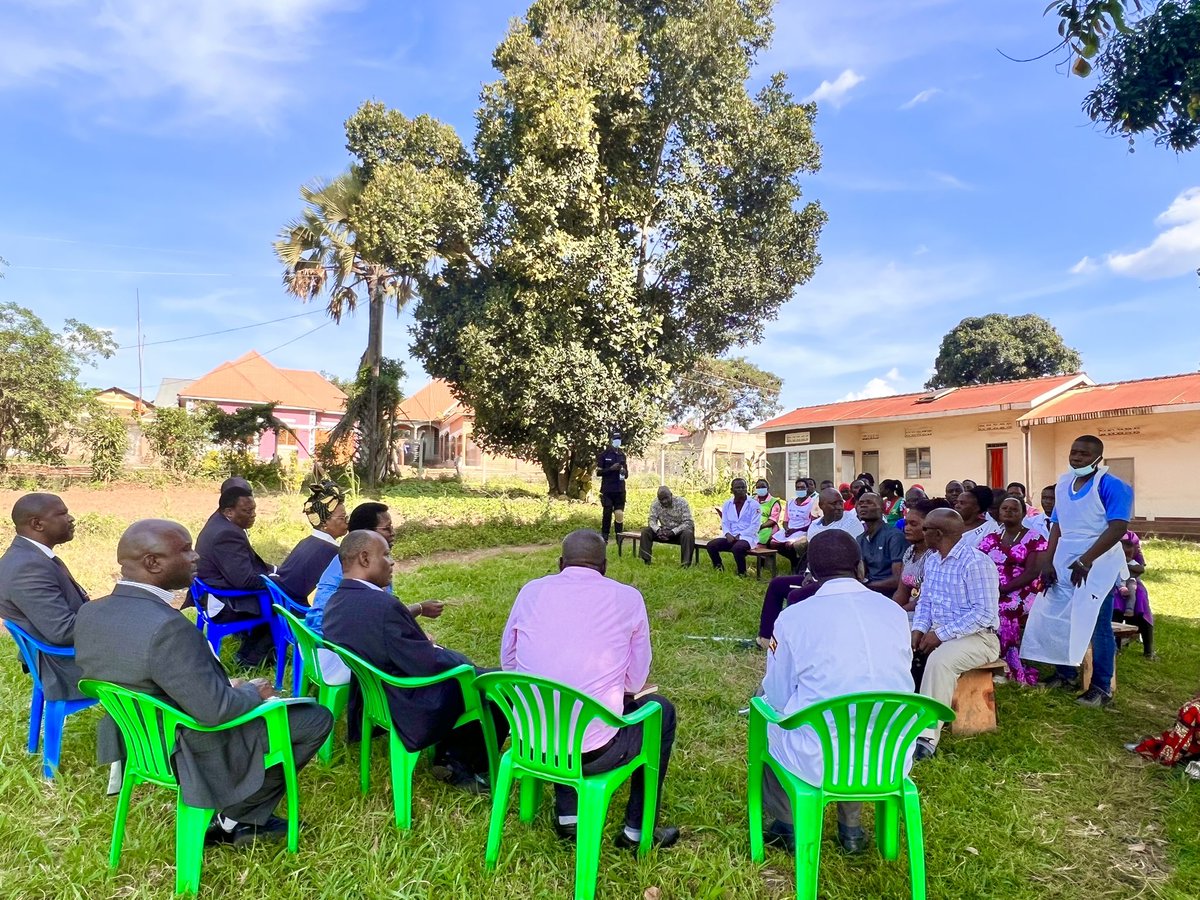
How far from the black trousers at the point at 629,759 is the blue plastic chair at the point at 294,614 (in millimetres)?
2272

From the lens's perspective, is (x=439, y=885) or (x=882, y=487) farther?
(x=882, y=487)

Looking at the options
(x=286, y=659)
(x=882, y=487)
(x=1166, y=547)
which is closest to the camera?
(x=286, y=659)

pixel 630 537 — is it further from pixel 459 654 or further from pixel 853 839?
pixel 853 839

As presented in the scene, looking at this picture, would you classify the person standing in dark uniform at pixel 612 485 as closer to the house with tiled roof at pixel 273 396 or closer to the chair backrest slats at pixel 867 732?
the chair backrest slats at pixel 867 732

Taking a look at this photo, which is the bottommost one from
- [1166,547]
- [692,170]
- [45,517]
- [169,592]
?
[1166,547]

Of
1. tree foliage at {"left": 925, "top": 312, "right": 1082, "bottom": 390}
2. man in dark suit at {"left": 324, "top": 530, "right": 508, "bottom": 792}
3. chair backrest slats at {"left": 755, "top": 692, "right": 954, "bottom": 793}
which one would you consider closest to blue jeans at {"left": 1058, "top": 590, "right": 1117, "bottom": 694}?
chair backrest slats at {"left": 755, "top": 692, "right": 954, "bottom": 793}

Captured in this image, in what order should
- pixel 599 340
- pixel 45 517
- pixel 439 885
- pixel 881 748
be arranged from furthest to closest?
pixel 599 340
pixel 45 517
pixel 439 885
pixel 881 748

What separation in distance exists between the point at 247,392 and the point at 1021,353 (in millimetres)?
33954

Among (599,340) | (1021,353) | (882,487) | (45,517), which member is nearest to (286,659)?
(45,517)

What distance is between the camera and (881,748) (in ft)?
8.77

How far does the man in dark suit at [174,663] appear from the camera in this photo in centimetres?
265

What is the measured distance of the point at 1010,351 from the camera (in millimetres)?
31422

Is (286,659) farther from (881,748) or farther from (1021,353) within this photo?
(1021,353)

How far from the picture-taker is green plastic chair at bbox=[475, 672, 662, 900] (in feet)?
8.80
